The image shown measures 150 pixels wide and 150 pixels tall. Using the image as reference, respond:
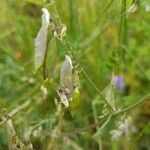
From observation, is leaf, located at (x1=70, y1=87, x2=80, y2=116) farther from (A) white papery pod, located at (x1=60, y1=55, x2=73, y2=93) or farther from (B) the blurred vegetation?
(B) the blurred vegetation

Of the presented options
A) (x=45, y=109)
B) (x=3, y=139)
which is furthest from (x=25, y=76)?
(x=3, y=139)

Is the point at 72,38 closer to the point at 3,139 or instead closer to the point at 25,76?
the point at 25,76

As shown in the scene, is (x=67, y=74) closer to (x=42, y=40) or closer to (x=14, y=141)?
(x=42, y=40)

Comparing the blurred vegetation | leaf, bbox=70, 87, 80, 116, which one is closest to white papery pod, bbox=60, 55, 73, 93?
leaf, bbox=70, 87, 80, 116

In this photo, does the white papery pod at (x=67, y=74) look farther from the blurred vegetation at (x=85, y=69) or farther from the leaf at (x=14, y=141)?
the blurred vegetation at (x=85, y=69)

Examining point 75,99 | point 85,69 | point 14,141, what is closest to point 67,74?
point 75,99
